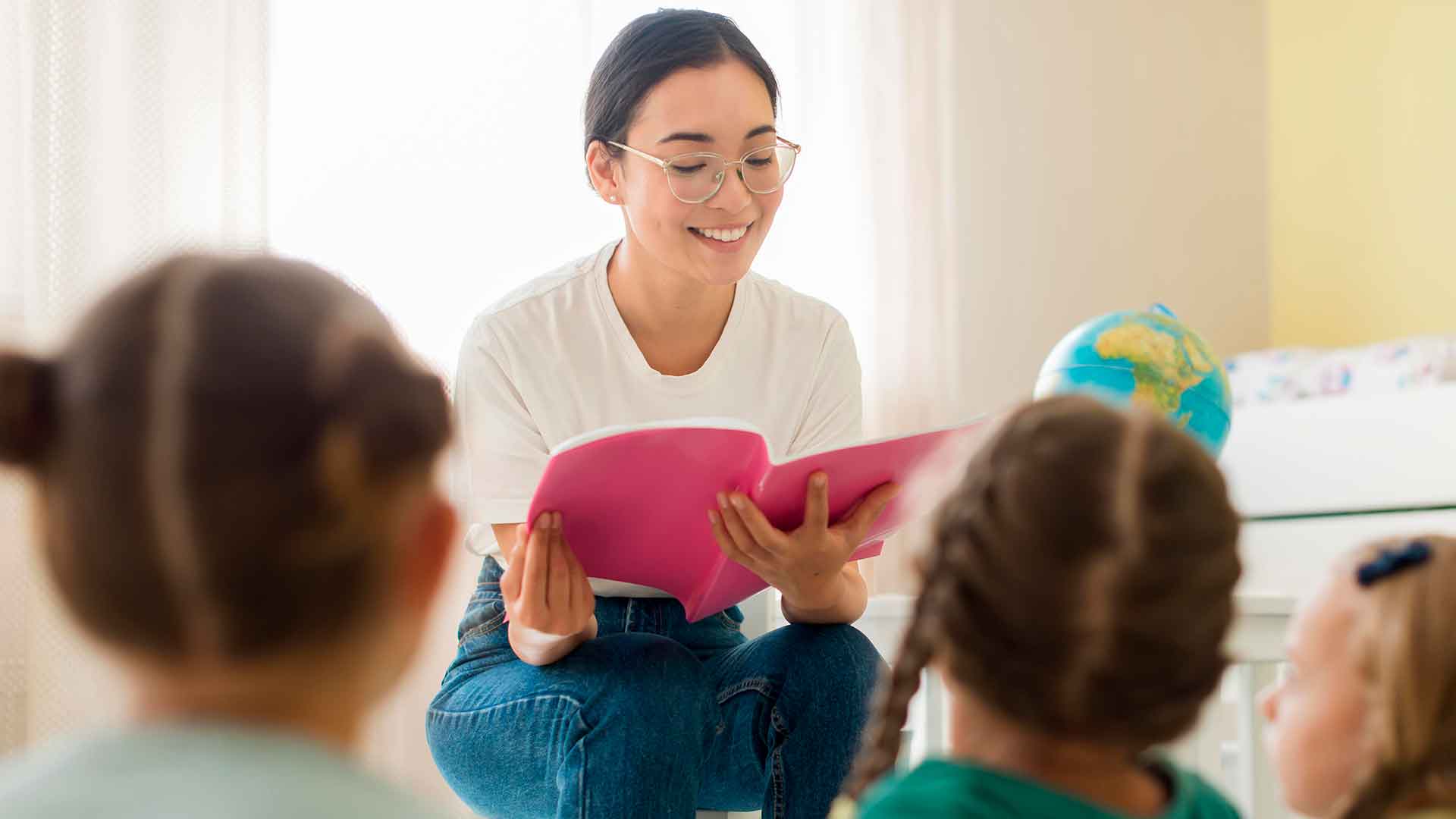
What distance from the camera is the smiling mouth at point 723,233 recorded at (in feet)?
5.23

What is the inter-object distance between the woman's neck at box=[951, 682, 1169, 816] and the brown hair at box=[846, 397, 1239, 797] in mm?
10

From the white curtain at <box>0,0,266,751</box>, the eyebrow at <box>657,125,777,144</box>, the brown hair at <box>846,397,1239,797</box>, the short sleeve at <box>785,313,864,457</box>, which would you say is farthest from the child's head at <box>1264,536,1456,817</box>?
the white curtain at <box>0,0,266,751</box>

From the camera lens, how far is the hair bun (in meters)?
0.56

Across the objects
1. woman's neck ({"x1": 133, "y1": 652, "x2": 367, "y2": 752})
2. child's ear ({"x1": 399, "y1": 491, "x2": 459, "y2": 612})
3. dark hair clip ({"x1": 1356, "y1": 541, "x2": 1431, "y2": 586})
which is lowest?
woman's neck ({"x1": 133, "y1": 652, "x2": 367, "y2": 752})

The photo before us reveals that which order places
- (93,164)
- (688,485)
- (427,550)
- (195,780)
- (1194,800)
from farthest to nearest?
(93,164), (688,485), (1194,800), (427,550), (195,780)

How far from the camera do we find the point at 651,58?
157cm

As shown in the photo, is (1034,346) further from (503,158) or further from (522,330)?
(522,330)

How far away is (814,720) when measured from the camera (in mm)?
1310

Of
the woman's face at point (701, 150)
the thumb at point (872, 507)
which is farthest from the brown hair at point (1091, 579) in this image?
the woman's face at point (701, 150)

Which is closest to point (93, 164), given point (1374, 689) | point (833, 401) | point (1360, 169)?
point (833, 401)

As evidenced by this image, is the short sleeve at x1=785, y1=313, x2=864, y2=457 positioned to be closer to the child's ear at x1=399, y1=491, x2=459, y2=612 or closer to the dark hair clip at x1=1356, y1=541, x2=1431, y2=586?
the dark hair clip at x1=1356, y1=541, x2=1431, y2=586

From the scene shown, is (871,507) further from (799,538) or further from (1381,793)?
(1381,793)

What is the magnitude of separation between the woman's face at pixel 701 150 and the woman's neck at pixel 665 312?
3 centimetres

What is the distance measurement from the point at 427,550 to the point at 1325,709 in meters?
0.54
